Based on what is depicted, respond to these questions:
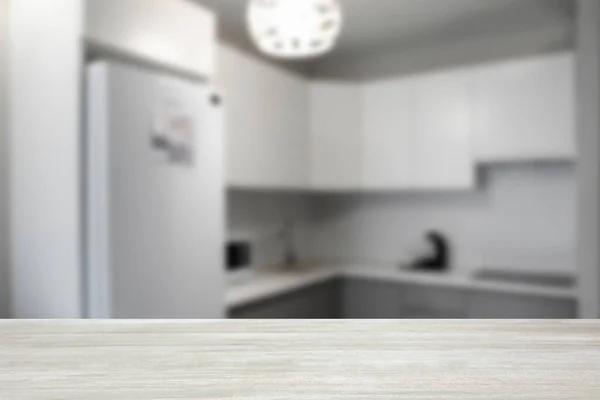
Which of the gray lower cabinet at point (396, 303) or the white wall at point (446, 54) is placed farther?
the white wall at point (446, 54)

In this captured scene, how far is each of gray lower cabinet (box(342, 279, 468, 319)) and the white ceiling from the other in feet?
4.47

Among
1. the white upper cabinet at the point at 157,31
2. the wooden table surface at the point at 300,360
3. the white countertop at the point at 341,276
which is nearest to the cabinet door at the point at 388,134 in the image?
the white countertop at the point at 341,276

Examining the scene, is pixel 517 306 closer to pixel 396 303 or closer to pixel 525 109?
pixel 396 303

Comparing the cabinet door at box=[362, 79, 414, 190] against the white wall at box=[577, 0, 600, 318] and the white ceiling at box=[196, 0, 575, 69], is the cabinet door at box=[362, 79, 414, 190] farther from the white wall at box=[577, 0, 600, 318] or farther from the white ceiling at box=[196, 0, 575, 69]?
the white wall at box=[577, 0, 600, 318]

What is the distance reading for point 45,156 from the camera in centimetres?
142

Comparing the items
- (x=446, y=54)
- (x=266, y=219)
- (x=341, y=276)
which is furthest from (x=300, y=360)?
(x=446, y=54)

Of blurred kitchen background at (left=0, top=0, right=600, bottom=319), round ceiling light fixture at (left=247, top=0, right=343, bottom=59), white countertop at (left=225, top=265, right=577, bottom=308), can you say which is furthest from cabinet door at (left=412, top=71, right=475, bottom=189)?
round ceiling light fixture at (left=247, top=0, right=343, bottom=59)

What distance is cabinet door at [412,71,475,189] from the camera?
2.34m

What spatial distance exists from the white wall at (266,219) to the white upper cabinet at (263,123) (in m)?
0.29

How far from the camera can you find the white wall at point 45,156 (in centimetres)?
134

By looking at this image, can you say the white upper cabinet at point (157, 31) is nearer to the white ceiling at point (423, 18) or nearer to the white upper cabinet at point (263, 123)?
the white upper cabinet at point (263, 123)

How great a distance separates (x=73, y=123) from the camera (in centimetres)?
134

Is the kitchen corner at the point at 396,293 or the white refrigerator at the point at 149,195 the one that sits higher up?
the white refrigerator at the point at 149,195

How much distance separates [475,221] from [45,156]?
2.17 m
